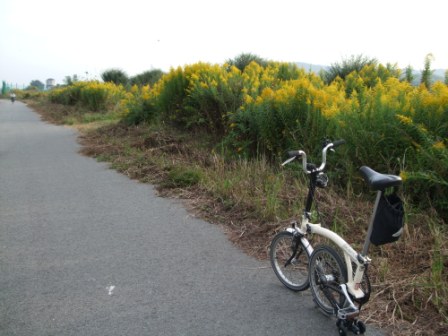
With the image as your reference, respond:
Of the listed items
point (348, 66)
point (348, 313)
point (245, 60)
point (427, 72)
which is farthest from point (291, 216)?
point (245, 60)

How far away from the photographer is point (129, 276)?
3914 mm

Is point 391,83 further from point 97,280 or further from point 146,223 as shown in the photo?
point 97,280

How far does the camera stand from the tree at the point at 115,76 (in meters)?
28.2

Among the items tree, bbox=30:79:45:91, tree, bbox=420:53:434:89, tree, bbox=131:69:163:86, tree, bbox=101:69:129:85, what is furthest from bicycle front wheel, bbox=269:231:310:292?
tree, bbox=30:79:45:91

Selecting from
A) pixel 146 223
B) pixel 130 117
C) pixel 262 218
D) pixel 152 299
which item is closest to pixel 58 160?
pixel 130 117

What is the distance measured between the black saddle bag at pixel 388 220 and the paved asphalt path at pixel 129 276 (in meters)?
0.82

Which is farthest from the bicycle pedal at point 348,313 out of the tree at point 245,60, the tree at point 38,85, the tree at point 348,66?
the tree at point 38,85

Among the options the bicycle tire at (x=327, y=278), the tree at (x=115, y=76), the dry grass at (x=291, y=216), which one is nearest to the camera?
the bicycle tire at (x=327, y=278)

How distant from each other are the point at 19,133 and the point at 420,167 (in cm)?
1406

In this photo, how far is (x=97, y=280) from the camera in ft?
12.6

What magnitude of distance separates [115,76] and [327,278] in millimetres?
27265

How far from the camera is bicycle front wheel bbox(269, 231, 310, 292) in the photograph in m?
3.64

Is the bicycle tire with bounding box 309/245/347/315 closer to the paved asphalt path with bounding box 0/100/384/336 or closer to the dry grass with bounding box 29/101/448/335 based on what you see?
the paved asphalt path with bounding box 0/100/384/336

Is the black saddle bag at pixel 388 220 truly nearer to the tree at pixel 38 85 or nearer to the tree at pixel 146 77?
the tree at pixel 146 77
